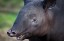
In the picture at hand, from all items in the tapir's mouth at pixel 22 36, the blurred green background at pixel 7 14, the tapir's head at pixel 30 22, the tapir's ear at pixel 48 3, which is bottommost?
the blurred green background at pixel 7 14

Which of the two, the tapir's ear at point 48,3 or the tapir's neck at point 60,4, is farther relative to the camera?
the tapir's neck at point 60,4

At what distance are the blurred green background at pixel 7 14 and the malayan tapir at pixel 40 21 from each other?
10.2ft

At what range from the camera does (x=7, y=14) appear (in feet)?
49.9

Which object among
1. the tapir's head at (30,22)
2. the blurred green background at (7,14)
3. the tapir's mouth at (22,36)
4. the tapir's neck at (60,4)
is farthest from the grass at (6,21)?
the tapir's mouth at (22,36)

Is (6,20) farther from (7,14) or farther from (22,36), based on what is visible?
(22,36)

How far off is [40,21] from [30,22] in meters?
0.27

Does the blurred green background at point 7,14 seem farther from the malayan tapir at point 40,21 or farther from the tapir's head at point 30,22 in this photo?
the tapir's head at point 30,22

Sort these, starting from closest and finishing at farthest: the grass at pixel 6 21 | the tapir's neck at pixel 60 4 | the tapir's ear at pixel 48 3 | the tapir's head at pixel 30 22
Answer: the tapir's head at pixel 30 22 → the tapir's ear at pixel 48 3 → the tapir's neck at pixel 60 4 → the grass at pixel 6 21

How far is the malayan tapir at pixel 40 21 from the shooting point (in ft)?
25.0

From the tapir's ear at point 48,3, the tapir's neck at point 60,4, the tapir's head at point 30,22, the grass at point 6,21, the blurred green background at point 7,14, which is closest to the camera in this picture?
the tapir's head at point 30,22

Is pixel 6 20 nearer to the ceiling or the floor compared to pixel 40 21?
nearer to the floor

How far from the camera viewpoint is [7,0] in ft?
56.5

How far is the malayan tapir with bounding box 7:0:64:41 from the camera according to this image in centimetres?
762

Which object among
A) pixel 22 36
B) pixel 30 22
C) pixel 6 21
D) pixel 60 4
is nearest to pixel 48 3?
pixel 60 4
